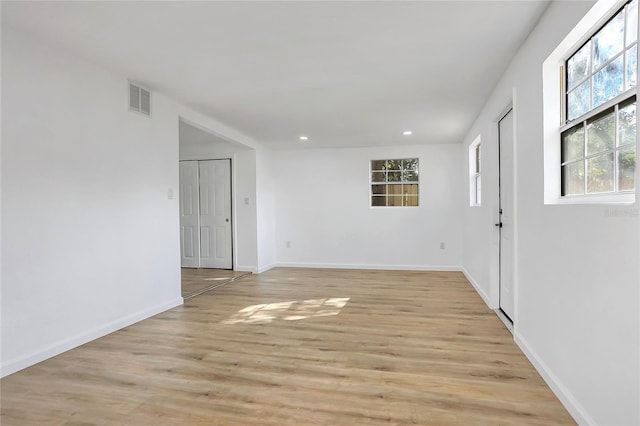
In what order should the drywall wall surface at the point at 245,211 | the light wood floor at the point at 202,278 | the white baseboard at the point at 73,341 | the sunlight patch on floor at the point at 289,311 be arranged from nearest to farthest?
the white baseboard at the point at 73,341, the sunlight patch on floor at the point at 289,311, the light wood floor at the point at 202,278, the drywall wall surface at the point at 245,211

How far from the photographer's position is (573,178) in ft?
6.89

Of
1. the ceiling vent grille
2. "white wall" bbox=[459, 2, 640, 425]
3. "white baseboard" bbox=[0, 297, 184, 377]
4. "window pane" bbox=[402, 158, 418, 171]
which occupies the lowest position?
"white baseboard" bbox=[0, 297, 184, 377]

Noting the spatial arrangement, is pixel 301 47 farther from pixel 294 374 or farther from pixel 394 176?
pixel 394 176

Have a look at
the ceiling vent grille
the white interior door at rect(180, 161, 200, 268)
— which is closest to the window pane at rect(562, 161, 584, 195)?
the ceiling vent grille

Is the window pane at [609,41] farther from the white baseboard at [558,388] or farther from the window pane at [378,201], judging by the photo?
the window pane at [378,201]

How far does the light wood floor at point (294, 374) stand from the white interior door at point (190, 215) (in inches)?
124

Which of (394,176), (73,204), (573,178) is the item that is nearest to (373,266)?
(394,176)

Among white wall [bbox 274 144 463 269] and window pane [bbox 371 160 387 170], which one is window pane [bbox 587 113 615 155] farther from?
window pane [bbox 371 160 387 170]

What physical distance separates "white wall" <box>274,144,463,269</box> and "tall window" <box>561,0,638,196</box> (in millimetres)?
4498

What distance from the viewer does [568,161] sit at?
2.15 meters

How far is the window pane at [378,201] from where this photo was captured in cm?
696

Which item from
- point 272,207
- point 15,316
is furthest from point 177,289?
point 272,207

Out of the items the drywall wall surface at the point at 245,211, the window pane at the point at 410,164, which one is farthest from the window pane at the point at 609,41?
the drywall wall surface at the point at 245,211

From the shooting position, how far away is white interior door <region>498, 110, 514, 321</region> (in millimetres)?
3328
